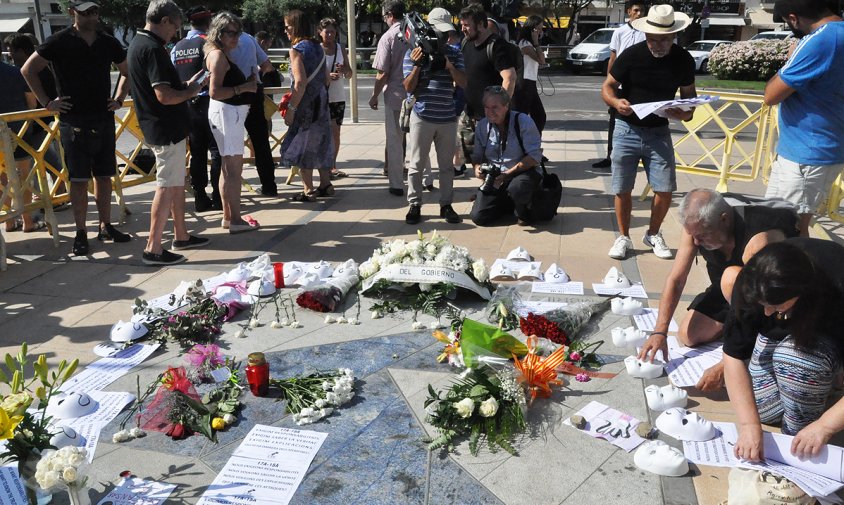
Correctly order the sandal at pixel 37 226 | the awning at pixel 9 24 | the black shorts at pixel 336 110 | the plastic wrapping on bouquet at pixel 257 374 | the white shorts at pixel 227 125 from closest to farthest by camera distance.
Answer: the plastic wrapping on bouquet at pixel 257 374 → the white shorts at pixel 227 125 → the sandal at pixel 37 226 → the black shorts at pixel 336 110 → the awning at pixel 9 24

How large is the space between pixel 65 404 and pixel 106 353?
27.2 inches

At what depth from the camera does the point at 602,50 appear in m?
24.5

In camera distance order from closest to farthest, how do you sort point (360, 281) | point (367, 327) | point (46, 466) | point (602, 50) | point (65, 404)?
point (46, 466) → point (65, 404) → point (367, 327) → point (360, 281) → point (602, 50)

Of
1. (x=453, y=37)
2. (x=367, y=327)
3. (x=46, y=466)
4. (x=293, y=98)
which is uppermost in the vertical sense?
(x=453, y=37)

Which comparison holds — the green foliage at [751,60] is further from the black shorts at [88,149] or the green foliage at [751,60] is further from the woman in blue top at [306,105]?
the black shorts at [88,149]

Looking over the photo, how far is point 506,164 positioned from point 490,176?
0.18 meters

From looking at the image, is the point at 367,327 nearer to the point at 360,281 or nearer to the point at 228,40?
the point at 360,281

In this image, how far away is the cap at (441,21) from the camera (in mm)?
6152

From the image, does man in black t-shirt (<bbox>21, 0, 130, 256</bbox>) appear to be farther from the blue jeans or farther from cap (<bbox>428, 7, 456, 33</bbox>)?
the blue jeans

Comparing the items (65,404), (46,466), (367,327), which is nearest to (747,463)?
(367,327)

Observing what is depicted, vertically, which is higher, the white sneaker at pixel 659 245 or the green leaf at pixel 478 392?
the green leaf at pixel 478 392

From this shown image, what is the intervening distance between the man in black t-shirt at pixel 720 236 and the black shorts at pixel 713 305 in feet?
0.29

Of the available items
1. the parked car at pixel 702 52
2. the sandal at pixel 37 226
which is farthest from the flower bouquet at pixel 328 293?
the parked car at pixel 702 52

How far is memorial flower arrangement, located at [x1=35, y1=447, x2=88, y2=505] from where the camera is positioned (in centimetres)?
223
